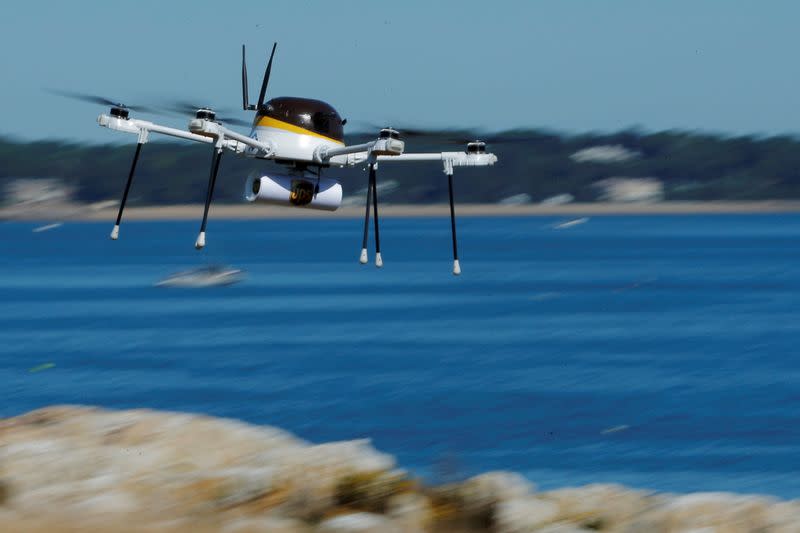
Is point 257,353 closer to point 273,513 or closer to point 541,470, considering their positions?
point 541,470

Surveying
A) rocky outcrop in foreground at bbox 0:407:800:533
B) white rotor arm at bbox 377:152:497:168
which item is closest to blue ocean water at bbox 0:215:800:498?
rocky outcrop in foreground at bbox 0:407:800:533

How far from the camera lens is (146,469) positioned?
27938mm

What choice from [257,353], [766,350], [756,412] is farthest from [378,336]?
[756,412]

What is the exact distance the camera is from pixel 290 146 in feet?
73.6

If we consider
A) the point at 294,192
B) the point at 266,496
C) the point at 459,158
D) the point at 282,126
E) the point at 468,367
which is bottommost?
the point at 468,367

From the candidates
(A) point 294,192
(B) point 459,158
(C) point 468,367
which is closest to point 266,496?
(A) point 294,192

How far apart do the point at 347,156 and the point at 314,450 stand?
290 inches

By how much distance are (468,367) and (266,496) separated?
6857cm

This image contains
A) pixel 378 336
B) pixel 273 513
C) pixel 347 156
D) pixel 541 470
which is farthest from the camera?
pixel 378 336

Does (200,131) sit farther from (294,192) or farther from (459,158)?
(459,158)

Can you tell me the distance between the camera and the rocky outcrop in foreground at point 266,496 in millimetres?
23844

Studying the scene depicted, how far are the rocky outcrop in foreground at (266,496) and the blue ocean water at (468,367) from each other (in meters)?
2.45

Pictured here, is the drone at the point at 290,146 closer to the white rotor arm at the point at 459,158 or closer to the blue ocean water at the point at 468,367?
the white rotor arm at the point at 459,158

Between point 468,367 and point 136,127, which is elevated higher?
point 136,127
